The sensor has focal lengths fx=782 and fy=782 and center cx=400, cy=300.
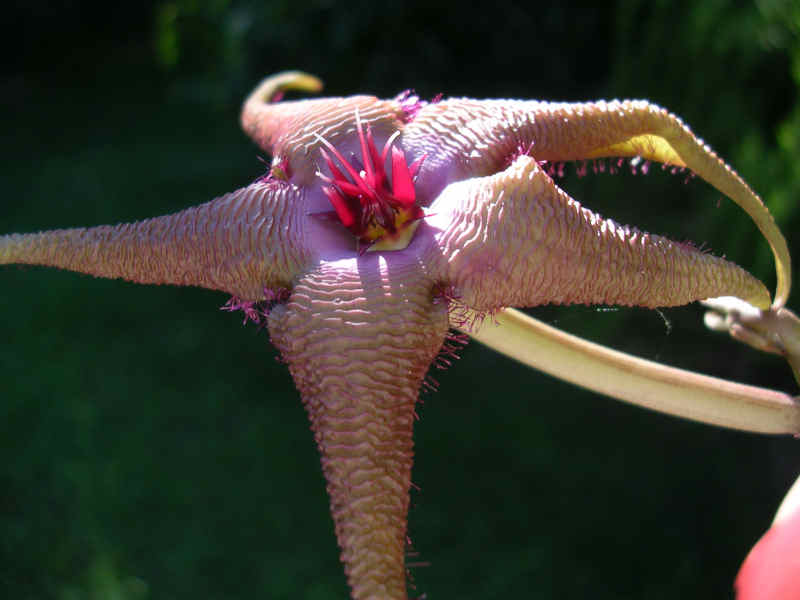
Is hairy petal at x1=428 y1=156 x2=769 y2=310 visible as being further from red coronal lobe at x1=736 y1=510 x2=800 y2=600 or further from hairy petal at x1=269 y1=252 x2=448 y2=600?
red coronal lobe at x1=736 y1=510 x2=800 y2=600

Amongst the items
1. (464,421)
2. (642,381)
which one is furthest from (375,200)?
(464,421)

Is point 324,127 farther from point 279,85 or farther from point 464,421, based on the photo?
point 464,421

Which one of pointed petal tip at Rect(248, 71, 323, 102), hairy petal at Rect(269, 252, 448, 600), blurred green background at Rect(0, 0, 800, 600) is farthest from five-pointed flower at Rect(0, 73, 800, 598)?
blurred green background at Rect(0, 0, 800, 600)

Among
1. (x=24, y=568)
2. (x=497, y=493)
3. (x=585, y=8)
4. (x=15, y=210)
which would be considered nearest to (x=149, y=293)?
(x=15, y=210)

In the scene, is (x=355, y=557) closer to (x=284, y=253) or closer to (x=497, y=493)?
(x=284, y=253)

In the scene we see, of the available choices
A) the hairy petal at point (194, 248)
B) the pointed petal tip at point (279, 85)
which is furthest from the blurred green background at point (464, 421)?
the hairy petal at point (194, 248)

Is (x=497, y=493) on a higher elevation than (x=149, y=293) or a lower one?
lower
